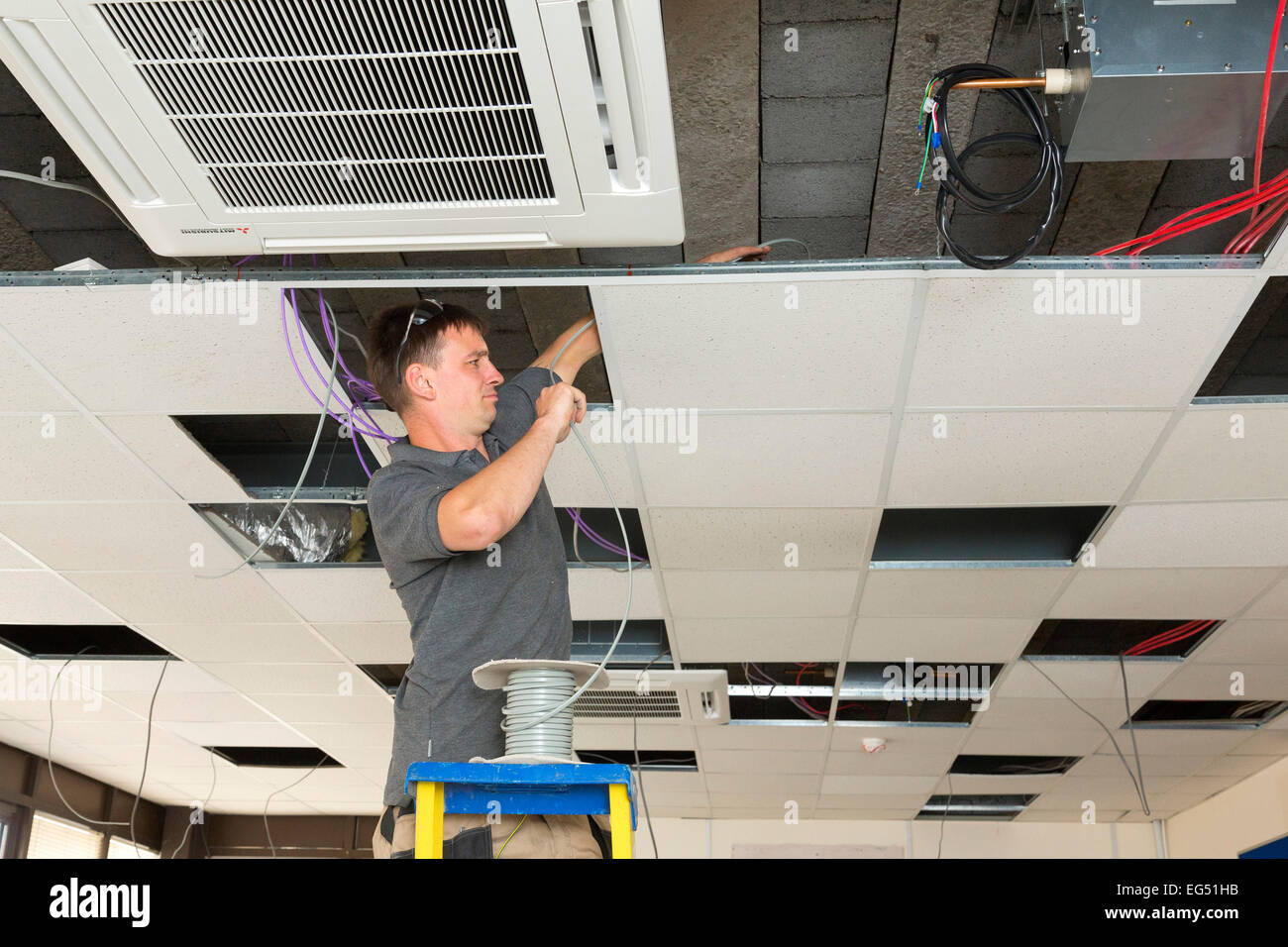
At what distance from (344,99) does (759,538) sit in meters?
1.89

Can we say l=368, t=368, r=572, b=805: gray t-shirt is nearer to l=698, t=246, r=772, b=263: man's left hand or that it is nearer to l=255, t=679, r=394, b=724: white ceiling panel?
l=698, t=246, r=772, b=263: man's left hand

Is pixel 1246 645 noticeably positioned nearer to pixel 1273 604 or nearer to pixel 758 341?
pixel 1273 604

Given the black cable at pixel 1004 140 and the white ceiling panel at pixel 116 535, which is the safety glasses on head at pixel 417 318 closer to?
the black cable at pixel 1004 140

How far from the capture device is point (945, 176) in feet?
5.57

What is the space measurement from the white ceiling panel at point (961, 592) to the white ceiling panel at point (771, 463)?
0.52m

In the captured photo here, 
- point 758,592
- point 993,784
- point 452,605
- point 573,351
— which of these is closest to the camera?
point 452,605

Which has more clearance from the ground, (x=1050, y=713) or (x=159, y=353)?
(x=159, y=353)

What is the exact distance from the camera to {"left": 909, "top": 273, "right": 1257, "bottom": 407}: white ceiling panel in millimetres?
1979

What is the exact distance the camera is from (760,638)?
11.9ft

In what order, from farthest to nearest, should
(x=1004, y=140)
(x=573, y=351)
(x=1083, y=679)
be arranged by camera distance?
1. (x=1083, y=679)
2. (x=573, y=351)
3. (x=1004, y=140)

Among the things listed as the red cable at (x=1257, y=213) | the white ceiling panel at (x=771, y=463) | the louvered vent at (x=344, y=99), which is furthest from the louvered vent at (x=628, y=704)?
the louvered vent at (x=344, y=99)

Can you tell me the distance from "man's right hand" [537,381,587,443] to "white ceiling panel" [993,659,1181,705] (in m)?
2.82

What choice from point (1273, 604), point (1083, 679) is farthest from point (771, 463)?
point (1083, 679)
